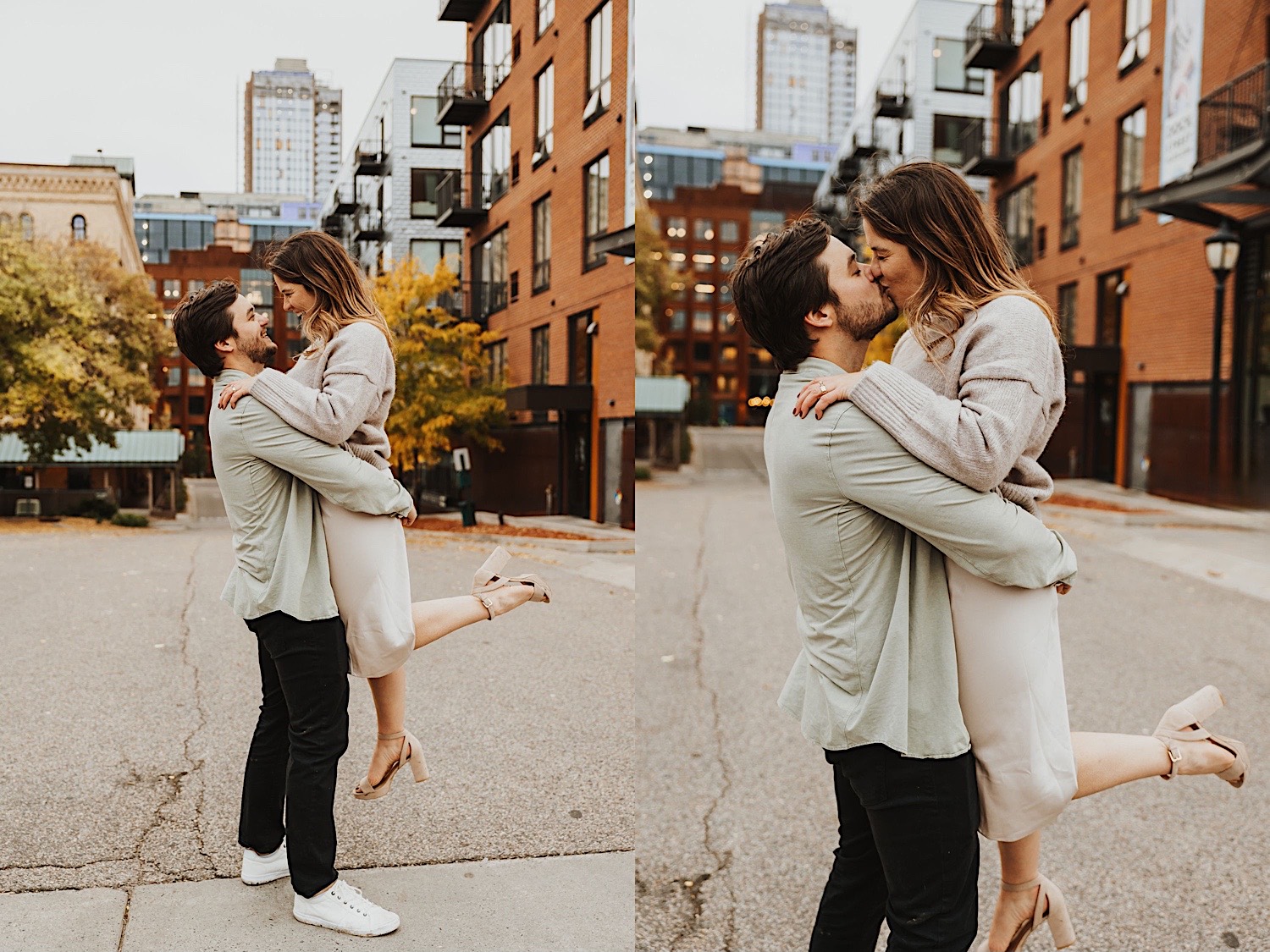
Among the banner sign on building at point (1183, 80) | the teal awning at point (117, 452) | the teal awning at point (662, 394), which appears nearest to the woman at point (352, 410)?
the teal awning at point (117, 452)

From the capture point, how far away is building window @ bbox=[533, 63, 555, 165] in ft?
8.19

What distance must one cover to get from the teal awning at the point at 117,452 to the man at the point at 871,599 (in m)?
1.46

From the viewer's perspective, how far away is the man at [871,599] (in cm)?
140

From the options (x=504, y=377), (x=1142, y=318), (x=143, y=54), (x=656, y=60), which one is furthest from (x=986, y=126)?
(x=143, y=54)

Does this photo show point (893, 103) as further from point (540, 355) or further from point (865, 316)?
point (865, 316)

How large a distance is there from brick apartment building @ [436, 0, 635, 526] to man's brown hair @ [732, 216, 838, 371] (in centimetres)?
103

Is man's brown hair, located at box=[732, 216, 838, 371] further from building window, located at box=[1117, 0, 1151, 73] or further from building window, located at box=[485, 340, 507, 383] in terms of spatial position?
building window, located at box=[1117, 0, 1151, 73]

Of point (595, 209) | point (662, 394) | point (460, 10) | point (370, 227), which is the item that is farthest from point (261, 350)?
point (662, 394)

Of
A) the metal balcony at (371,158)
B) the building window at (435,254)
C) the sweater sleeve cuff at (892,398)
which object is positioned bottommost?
the sweater sleeve cuff at (892,398)

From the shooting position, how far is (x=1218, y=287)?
11.6 feet

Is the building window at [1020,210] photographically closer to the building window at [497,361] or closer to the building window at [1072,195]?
the building window at [1072,195]

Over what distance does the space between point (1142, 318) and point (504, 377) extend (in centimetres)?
248

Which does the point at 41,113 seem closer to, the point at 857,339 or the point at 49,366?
the point at 49,366

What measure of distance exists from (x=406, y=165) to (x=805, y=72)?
2.07m
